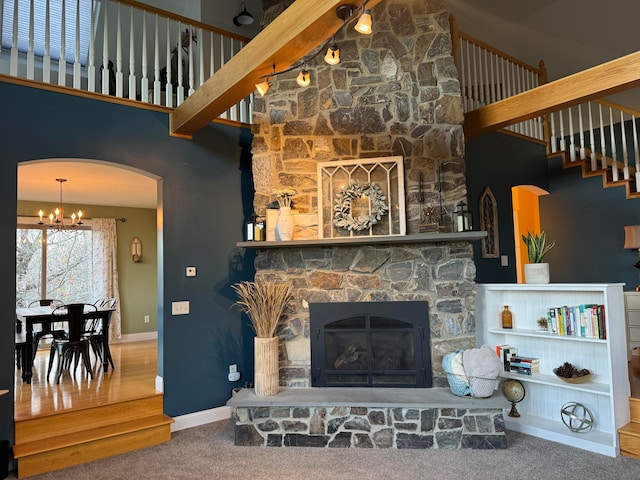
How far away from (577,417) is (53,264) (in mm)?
7947

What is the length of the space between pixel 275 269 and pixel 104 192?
4.08m

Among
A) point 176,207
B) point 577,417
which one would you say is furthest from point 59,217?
point 577,417

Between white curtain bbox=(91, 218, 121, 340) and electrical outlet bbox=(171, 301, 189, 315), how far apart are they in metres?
4.57

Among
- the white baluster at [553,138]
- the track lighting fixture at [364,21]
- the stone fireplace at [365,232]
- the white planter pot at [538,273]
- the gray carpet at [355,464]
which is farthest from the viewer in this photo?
the white baluster at [553,138]

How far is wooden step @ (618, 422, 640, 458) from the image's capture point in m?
3.31

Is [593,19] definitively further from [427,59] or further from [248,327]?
[248,327]

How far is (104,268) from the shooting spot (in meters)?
8.11

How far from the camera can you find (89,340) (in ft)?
16.6

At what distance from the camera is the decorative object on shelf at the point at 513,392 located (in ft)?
13.0

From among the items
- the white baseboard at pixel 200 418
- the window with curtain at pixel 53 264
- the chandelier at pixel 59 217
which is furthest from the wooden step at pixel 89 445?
the window with curtain at pixel 53 264

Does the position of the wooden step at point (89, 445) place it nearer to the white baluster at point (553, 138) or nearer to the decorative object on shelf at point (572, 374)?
the decorative object on shelf at point (572, 374)

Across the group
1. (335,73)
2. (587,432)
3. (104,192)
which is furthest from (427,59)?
(104,192)

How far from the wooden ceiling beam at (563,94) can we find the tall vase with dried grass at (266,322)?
2.40 metres

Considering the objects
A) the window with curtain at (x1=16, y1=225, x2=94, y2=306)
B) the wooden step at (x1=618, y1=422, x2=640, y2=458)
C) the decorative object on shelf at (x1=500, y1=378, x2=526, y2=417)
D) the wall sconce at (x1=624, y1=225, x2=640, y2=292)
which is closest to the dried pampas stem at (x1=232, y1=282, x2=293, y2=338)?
the decorative object on shelf at (x1=500, y1=378, x2=526, y2=417)
